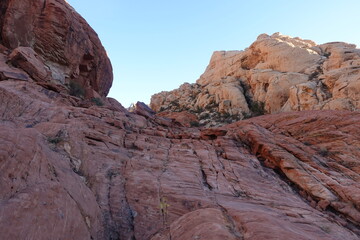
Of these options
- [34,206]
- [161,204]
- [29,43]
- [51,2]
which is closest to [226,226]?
[161,204]

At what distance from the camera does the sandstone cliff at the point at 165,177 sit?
502 cm

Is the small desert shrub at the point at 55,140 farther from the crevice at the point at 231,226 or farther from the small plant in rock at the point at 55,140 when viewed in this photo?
the crevice at the point at 231,226

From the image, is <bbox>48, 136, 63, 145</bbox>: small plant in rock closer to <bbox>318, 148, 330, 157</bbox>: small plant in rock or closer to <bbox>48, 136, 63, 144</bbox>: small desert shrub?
<bbox>48, 136, 63, 144</bbox>: small desert shrub

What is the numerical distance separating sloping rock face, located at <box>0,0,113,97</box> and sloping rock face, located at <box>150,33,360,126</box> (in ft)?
59.9

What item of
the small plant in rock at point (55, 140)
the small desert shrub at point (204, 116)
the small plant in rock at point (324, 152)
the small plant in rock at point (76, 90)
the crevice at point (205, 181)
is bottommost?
the small desert shrub at point (204, 116)

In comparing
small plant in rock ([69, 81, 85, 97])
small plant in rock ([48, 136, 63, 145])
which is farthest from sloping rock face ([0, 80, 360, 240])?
small plant in rock ([69, 81, 85, 97])

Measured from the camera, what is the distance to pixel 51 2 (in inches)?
890

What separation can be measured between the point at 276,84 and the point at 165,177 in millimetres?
28675

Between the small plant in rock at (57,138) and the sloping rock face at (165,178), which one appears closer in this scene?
the sloping rock face at (165,178)

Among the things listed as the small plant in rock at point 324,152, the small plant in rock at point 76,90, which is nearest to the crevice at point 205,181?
the small plant in rock at point 324,152

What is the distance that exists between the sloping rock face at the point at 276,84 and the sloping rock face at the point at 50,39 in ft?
59.9

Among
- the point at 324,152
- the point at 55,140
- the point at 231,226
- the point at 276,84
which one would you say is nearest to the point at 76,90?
the point at 55,140

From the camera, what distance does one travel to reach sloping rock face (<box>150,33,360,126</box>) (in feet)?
84.1

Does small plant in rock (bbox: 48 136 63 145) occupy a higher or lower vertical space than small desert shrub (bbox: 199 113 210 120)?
higher
